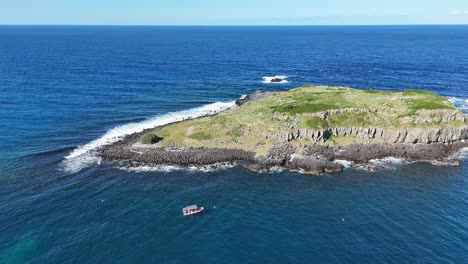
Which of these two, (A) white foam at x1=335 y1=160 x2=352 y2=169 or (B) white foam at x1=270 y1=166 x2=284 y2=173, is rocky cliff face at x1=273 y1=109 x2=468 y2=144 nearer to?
(A) white foam at x1=335 y1=160 x2=352 y2=169

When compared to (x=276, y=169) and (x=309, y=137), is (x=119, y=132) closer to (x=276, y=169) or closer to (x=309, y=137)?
(x=276, y=169)

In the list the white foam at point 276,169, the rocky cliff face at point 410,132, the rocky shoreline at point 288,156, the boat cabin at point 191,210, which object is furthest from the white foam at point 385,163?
the boat cabin at point 191,210

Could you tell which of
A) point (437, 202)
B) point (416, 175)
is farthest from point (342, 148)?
point (437, 202)

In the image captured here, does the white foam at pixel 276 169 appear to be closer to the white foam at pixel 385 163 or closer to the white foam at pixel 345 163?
the white foam at pixel 345 163

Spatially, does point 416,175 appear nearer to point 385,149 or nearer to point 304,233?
point 385,149

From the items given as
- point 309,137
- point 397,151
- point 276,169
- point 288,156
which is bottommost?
point 276,169

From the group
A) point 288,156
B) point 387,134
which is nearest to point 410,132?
point 387,134
